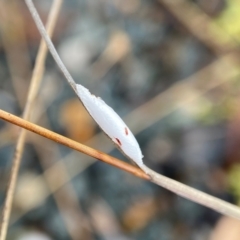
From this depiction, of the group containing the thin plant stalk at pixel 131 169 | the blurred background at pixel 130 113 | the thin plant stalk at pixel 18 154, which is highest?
the blurred background at pixel 130 113

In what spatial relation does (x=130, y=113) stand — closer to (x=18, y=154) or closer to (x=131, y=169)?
(x=18, y=154)

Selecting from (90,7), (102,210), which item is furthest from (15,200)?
(90,7)

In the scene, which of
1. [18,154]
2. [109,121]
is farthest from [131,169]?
[18,154]

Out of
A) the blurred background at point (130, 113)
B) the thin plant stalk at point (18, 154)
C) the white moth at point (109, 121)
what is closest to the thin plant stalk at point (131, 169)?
the white moth at point (109, 121)

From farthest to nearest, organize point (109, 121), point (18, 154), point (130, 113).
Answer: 1. point (130, 113)
2. point (18, 154)
3. point (109, 121)

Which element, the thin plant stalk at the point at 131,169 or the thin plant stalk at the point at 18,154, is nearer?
the thin plant stalk at the point at 131,169

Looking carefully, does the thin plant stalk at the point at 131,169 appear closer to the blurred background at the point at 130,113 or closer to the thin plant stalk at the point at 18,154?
the thin plant stalk at the point at 18,154

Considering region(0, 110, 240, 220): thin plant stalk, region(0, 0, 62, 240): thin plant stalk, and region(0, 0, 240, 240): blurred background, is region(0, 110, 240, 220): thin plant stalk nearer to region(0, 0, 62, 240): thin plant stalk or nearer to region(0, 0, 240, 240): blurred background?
region(0, 0, 62, 240): thin plant stalk
